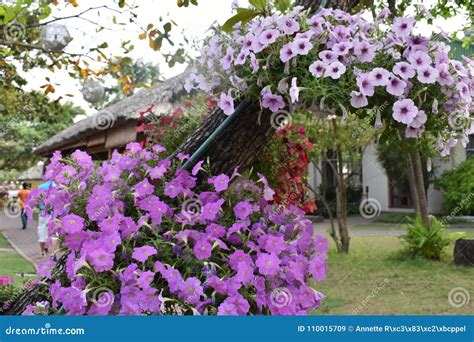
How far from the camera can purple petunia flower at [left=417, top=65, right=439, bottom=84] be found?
1.63 metres

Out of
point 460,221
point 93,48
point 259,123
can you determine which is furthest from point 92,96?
point 460,221

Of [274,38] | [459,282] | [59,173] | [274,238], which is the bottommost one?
[459,282]

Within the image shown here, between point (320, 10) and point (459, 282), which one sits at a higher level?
point (320, 10)

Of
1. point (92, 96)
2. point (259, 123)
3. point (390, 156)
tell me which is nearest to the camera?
point (259, 123)

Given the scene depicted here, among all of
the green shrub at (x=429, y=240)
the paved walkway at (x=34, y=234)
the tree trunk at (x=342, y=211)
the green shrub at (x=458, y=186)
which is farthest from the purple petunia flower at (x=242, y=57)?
the green shrub at (x=458, y=186)

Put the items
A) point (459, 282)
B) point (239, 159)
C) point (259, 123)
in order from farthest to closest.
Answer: point (459, 282) < point (239, 159) < point (259, 123)

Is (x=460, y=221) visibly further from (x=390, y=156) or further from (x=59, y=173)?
(x=59, y=173)

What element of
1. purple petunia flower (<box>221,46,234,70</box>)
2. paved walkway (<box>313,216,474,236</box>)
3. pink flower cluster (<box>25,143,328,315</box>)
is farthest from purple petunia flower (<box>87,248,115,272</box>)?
paved walkway (<box>313,216,474,236</box>)

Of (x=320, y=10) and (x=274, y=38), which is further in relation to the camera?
(x=320, y=10)

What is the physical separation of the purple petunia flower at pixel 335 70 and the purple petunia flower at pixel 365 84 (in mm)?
55

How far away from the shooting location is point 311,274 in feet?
6.23

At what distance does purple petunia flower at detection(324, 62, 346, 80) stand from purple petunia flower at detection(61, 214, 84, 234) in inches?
36.9

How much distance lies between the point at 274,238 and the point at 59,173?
91cm

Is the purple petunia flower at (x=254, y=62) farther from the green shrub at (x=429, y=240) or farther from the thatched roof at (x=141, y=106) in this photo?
the green shrub at (x=429, y=240)
